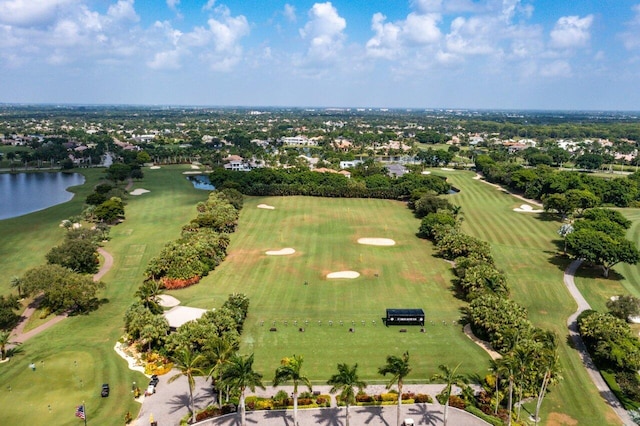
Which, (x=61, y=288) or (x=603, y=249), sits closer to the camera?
(x=61, y=288)

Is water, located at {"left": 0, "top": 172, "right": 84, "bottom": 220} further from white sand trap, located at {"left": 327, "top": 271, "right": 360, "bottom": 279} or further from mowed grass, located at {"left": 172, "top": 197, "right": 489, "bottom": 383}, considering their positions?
white sand trap, located at {"left": 327, "top": 271, "right": 360, "bottom": 279}

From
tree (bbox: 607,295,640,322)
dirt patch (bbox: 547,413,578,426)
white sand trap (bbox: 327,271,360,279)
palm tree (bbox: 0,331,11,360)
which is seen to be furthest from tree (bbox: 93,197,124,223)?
tree (bbox: 607,295,640,322)

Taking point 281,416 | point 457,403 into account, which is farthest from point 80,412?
point 457,403

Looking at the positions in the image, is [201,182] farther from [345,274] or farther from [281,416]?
[281,416]

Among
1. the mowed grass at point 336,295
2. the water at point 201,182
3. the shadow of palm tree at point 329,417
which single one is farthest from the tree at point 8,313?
the water at point 201,182

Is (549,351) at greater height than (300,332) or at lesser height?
greater

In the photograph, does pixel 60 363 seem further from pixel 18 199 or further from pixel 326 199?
pixel 18 199

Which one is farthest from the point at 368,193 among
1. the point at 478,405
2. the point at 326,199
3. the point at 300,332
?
the point at 478,405
